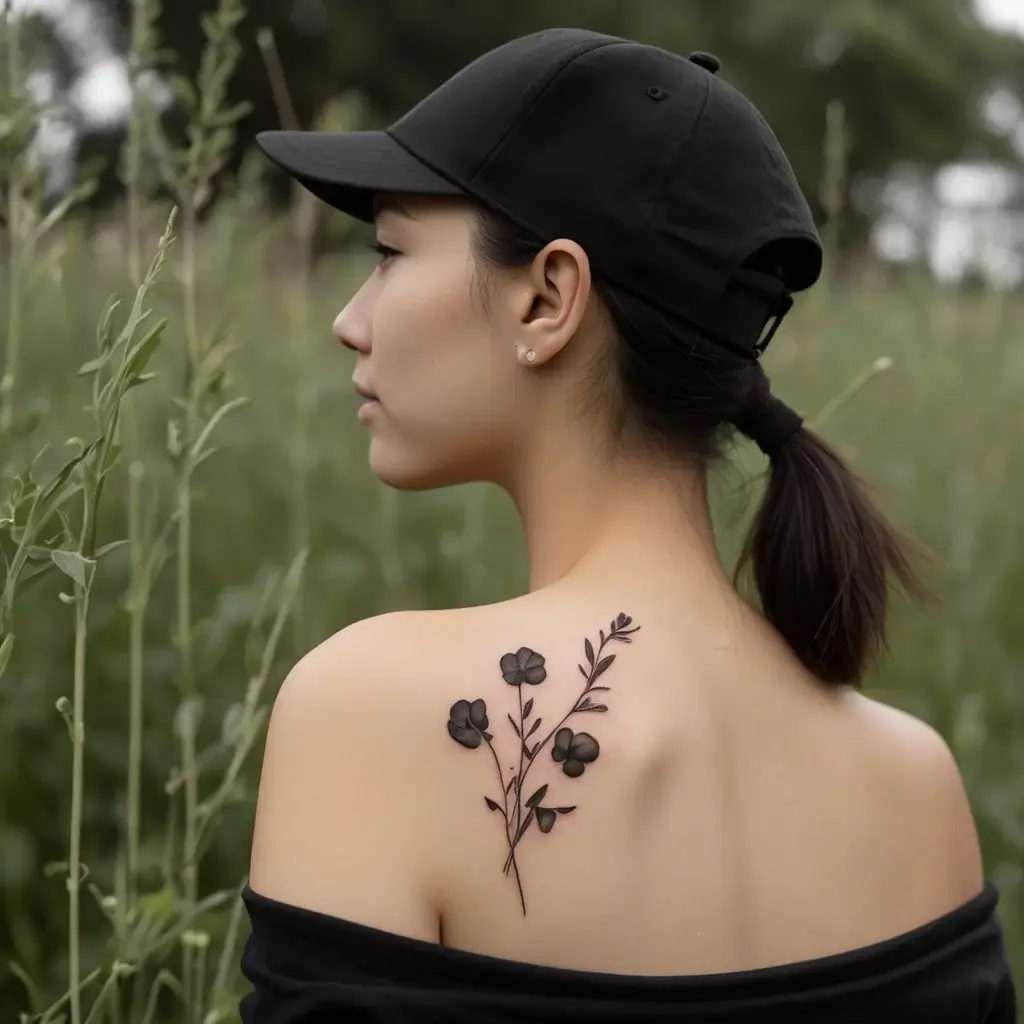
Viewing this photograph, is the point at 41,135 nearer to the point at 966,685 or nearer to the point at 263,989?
the point at 263,989

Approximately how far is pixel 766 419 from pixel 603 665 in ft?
1.39

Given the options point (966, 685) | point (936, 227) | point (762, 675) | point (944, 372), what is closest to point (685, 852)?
point (762, 675)

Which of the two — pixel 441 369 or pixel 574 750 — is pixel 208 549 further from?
pixel 574 750

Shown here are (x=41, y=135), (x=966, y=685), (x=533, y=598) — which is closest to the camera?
(x=533, y=598)

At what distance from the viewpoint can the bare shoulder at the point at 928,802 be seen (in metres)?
1.47

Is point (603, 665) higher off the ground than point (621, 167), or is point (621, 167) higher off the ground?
point (621, 167)

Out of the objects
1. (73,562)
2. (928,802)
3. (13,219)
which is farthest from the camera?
(13,219)

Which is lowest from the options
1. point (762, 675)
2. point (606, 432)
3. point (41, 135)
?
point (762, 675)

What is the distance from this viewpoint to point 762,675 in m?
1.41

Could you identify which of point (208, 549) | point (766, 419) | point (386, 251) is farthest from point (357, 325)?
point (208, 549)

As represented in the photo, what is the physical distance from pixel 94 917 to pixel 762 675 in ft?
4.31

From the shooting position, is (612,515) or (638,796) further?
(612,515)

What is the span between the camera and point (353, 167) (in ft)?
4.85

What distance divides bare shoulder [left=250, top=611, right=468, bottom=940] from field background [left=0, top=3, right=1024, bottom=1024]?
19 cm
